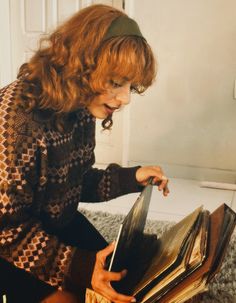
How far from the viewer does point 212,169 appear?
1996 mm

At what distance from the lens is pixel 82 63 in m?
0.65

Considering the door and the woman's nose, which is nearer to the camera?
the woman's nose

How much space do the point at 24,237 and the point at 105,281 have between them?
0.50 ft

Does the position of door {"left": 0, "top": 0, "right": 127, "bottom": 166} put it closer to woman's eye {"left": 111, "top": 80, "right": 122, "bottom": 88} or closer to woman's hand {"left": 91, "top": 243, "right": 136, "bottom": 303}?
woman's eye {"left": 111, "top": 80, "right": 122, "bottom": 88}

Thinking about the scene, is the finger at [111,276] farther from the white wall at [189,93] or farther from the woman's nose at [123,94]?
the white wall at [189,93]

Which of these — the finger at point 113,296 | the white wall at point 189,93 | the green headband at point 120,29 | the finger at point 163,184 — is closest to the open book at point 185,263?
the finger at point 113,296

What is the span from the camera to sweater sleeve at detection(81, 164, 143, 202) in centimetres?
90

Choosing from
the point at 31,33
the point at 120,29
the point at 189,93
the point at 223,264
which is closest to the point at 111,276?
the point at 120,29

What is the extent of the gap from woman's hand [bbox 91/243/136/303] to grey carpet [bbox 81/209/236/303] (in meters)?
0.52

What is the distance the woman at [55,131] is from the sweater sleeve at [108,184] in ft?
0.63

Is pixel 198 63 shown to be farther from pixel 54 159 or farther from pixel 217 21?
pixel 54 159

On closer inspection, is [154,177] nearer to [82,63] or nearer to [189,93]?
[82,63]

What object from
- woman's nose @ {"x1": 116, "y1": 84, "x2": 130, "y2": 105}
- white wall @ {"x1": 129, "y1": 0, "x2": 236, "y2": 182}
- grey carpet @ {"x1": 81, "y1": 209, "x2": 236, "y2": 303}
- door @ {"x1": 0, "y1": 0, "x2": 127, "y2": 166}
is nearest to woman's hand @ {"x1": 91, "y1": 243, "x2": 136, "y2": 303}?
woman's nose @ {"x1": 116, "y1": 84, "x2": 130, "y2": 105}

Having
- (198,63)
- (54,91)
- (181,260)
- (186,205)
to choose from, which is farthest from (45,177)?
(198,63)
